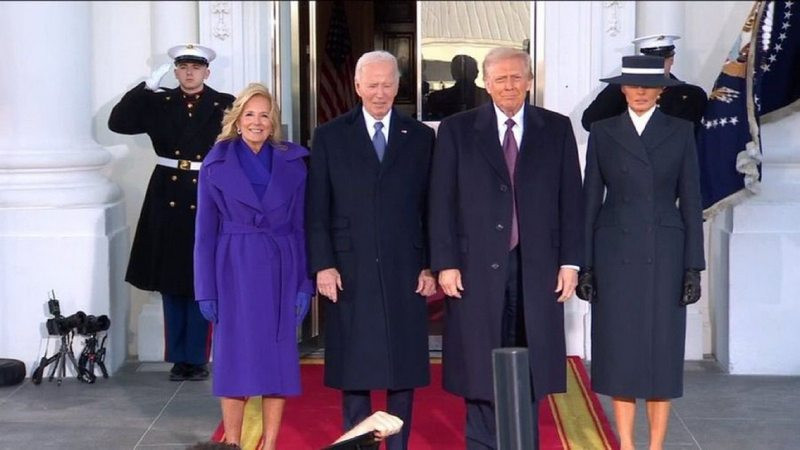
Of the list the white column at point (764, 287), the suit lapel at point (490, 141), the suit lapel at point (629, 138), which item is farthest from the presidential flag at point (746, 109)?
the suit lapel at point (490, 141)

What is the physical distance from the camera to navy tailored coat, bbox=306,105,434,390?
556cm

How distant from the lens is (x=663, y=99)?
24.5 feet

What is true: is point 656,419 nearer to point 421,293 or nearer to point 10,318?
point 421,293

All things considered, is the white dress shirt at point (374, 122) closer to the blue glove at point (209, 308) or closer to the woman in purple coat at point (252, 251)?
the woman in purple coat at point (252, 251)

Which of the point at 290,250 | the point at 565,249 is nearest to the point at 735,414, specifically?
the point at 565,249

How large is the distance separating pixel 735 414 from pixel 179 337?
9.51ft

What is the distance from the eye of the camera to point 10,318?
784 centimetres

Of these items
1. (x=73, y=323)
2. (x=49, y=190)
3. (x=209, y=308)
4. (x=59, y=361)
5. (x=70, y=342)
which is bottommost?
(x=59, y=361)

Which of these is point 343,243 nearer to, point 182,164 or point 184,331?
point 182,164

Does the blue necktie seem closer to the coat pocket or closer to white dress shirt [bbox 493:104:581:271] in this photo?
the coat pocket

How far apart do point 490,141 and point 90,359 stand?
310cm

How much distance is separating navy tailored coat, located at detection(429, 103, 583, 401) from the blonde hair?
25.1 inches

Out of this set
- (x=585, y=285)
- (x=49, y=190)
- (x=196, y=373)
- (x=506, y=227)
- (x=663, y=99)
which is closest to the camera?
(x=506, y=227)

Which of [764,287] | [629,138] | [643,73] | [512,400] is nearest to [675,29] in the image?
[764,287]
